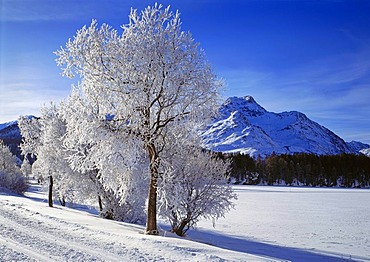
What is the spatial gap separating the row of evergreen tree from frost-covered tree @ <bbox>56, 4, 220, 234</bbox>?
114 m

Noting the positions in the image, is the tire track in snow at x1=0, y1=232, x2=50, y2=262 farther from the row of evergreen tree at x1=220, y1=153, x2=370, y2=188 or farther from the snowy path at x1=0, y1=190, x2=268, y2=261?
the row of evergreen tree at x1=220, y1=153, x2=370, y2=188

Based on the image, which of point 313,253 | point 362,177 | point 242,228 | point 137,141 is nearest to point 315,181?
point 362,177

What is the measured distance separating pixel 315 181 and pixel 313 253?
4730 inches

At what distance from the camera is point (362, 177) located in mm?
129625

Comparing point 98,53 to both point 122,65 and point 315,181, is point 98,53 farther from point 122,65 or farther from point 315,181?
point 315,181

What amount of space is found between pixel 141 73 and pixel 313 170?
129 meters

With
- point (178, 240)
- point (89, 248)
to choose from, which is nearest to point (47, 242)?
point (89, 248)

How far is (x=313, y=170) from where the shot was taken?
130500 millimetres

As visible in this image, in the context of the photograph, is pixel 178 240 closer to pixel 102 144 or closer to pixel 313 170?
pixel 102 144

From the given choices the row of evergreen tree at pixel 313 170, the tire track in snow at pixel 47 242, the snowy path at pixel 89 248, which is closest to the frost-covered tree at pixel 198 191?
the tire track in snow at pixel 47 242

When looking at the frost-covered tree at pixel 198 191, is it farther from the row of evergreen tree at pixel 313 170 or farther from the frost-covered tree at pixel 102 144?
the row of evergreen tree at pixel 313 170

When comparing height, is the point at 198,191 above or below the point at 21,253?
above

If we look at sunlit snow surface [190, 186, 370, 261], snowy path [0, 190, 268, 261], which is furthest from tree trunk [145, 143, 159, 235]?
sunlit snow surface [190, 186, 370, 261]

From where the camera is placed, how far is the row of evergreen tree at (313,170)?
5098 inches
